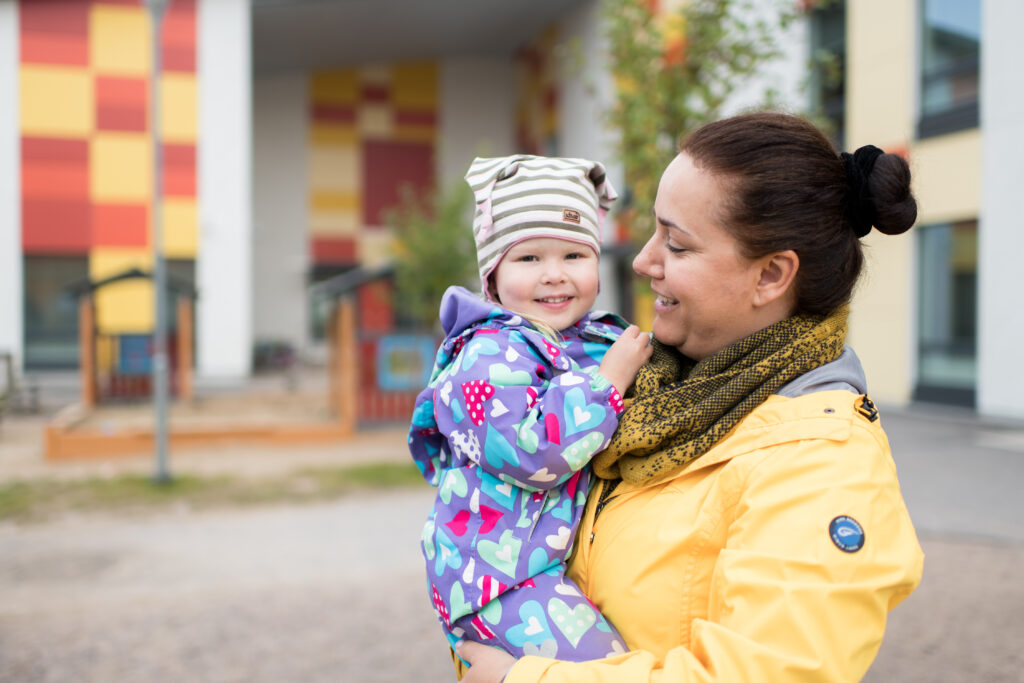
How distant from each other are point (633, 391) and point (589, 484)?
213 millimetres

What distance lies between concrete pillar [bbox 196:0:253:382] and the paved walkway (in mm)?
13774

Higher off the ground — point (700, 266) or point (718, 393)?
point (700, 266)

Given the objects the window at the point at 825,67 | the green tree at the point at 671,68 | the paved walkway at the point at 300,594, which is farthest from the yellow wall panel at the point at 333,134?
the green tree at the point at 671,68

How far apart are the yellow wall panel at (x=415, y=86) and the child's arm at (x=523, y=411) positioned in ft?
94.1

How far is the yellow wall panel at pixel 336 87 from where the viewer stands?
27.9 metres

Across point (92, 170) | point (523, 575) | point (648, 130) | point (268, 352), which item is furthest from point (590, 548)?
point (268, 352)

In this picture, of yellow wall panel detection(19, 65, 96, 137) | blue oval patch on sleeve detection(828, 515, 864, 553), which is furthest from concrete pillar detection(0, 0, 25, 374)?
blue oval patch on sleeve detection(828, 515, 864, 553)

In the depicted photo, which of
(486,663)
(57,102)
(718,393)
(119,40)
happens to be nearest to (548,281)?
(718,393)

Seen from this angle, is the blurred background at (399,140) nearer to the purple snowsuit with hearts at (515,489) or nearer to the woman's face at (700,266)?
the woman's face at (700,266)

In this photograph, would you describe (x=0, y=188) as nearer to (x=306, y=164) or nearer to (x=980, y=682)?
(x=306, y=164)

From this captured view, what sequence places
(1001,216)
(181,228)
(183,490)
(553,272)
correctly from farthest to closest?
(181,228) < (1001,216) < (183,490) < (553,272)

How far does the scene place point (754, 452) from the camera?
50.7 inches

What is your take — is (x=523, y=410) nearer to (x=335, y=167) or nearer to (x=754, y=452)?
(x=754, y=452)

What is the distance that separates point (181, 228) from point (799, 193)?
21164 millimetres
